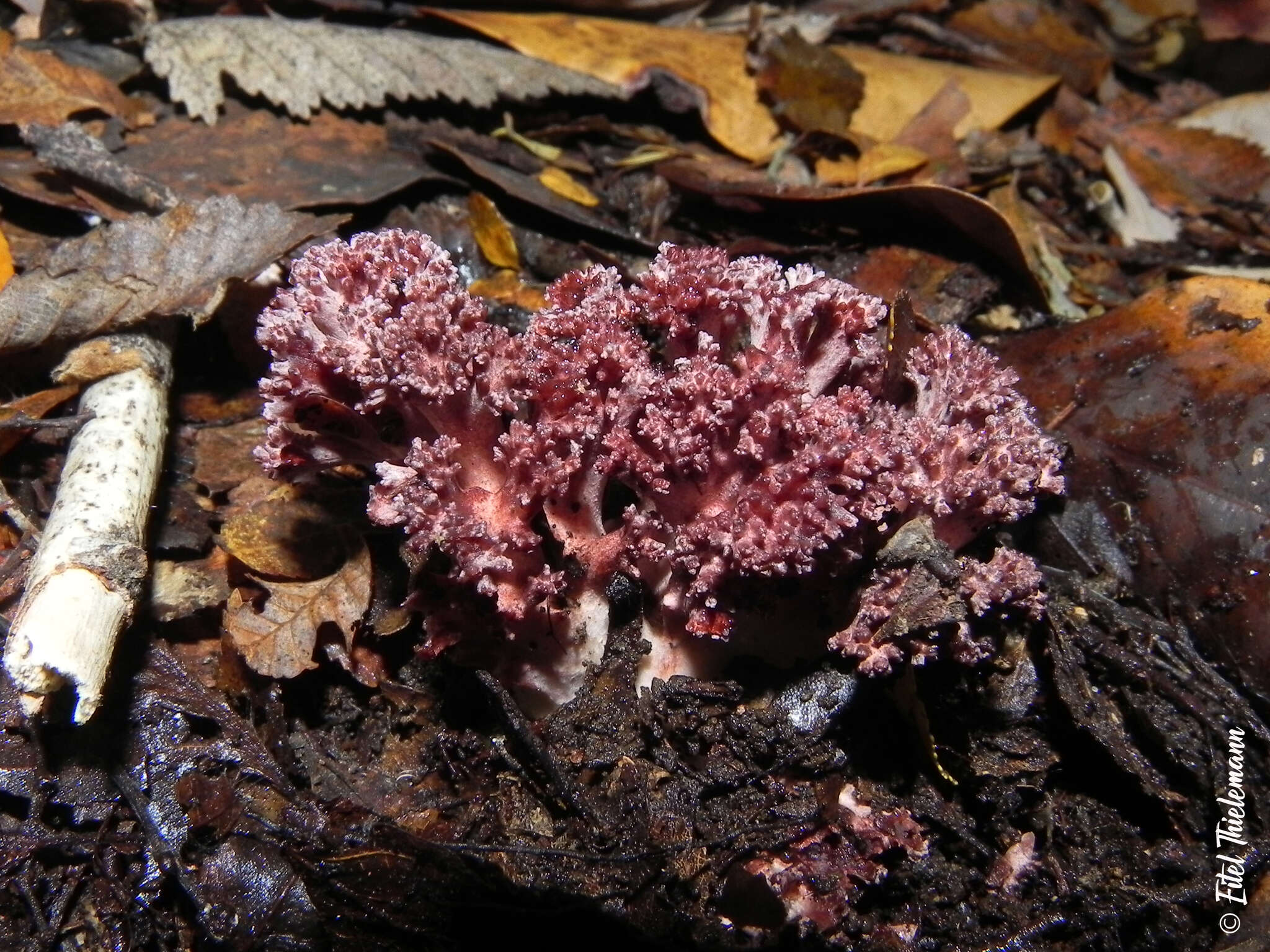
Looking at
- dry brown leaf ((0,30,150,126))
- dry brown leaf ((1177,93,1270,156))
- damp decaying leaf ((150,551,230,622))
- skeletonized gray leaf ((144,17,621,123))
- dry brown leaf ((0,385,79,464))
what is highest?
dry brown leaf ((1177,93,1270,156))

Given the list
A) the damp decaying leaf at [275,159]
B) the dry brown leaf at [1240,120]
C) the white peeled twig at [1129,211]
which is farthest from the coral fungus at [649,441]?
the dry brown leaf at [1240,120]

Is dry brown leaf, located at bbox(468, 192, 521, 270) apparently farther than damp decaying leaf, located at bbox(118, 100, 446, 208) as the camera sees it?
Yes

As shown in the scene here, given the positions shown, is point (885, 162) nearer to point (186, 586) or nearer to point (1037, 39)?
point (1037, 39)

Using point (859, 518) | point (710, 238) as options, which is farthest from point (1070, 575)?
point (710, 238)

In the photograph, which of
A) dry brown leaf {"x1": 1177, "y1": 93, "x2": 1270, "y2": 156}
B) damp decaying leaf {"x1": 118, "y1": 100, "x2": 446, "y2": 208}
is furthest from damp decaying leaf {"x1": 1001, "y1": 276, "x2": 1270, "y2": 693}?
damp decaying leaf {"x1": 118, "y1": 100, "x2": 446, "y2": 208}

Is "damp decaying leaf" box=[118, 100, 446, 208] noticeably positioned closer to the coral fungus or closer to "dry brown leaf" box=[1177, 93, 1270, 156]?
the coral fungus
